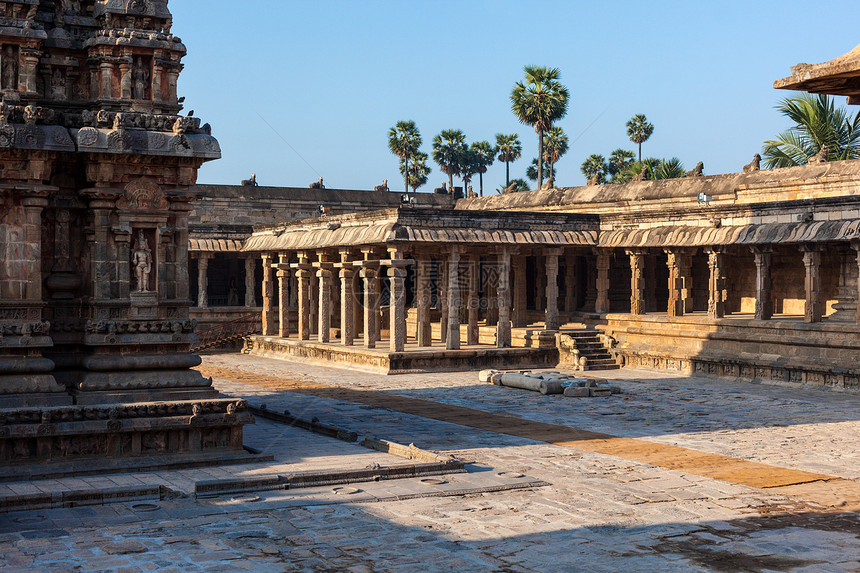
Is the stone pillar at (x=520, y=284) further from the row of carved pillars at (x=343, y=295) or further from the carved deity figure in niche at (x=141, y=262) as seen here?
the carved deity figure in niche at (x=141, y=262)

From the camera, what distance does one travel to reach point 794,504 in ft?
41.5

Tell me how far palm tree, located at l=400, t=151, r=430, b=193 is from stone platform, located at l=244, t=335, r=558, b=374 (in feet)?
143

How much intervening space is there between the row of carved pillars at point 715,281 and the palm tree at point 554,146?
130 ft

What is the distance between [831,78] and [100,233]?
10.8 meters

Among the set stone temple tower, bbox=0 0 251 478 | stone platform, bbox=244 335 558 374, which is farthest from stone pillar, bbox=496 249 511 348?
stone temple tower, bbox=0 0 251 478

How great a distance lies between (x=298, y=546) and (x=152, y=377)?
532 cm

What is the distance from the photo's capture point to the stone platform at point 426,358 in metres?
29.1

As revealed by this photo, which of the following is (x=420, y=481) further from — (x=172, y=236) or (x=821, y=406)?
(x=821, y=406)

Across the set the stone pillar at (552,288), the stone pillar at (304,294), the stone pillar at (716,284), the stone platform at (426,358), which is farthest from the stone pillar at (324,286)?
the stone pillar at (716,284)

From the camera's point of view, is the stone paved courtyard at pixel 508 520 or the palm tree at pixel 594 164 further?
the palm tree at pixel 594 164

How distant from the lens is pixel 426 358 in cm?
2944

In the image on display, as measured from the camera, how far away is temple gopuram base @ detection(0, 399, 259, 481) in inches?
528

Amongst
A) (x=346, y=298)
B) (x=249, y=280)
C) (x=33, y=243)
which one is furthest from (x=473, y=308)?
(x=33, y=243)

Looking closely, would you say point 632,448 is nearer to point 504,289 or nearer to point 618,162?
point 504,289
